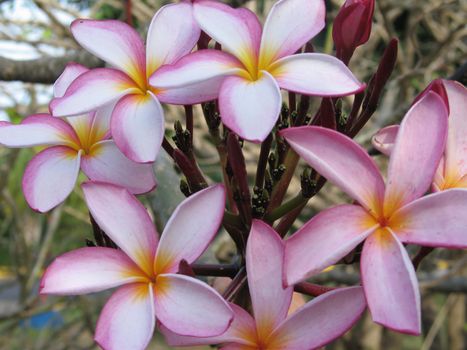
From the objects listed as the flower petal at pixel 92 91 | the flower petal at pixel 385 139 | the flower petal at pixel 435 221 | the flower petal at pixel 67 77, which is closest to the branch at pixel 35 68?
the flower petal at pixel 67 77

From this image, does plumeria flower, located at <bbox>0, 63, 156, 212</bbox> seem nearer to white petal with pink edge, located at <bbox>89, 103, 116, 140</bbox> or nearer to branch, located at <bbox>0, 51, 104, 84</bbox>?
white petal with pink edge, located at <bbox>89, 103, 116, 140</bbox>

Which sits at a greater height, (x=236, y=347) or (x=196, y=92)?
(x=196, y=92)

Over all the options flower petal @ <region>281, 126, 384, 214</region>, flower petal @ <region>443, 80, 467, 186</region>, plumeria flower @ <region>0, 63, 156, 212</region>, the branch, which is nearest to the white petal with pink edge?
plumeria flower @ <region>0, 63, 156, 212</region>

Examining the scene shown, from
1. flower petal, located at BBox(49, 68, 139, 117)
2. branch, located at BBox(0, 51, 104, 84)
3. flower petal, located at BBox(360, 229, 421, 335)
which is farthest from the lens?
branch, located at BBox(0, 51, 104, 84)

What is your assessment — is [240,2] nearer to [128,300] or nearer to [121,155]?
[121,155]

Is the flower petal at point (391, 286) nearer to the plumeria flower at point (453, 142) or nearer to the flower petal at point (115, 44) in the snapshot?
the plumeria flower at point (453, 142)

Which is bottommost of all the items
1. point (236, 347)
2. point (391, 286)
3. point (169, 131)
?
point (169, 131)

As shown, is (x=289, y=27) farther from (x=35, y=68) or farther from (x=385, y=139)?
(x=35, y=68)

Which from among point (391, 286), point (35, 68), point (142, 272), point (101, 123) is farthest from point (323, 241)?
→ point (35, 68)
